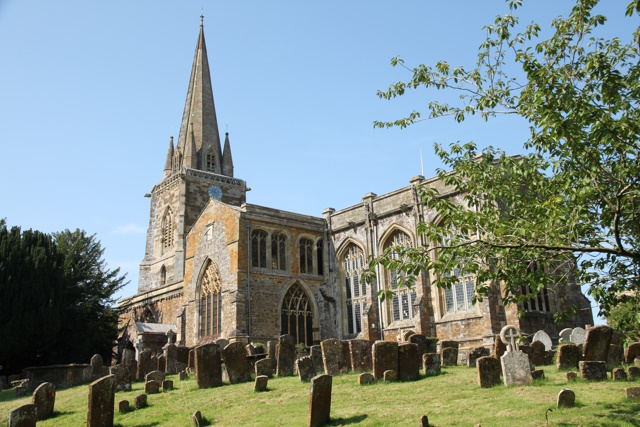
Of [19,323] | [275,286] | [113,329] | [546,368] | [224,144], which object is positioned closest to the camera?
[546,368]

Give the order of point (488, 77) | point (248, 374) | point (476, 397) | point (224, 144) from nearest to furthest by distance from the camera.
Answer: point (488, 77) < point (476, 397) < point (248, 374) < point (224, 144)

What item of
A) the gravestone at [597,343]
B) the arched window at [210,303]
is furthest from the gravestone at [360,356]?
the arched window at [210,303]

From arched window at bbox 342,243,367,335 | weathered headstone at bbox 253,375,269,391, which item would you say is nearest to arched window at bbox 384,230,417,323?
arched window at bbox 342,243,367,335

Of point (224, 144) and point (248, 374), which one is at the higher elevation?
point (224, 144)

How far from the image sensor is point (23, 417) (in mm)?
10812

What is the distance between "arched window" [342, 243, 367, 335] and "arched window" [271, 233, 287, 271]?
10.0ft

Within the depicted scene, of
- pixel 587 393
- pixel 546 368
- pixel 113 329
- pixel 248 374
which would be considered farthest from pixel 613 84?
pixel 113 329

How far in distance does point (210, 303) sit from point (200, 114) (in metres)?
24.9

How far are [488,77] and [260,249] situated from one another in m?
19.0

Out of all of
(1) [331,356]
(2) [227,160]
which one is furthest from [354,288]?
(2) [227,160]

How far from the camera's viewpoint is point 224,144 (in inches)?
1955

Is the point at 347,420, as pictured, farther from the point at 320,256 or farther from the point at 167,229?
the point at 167,229

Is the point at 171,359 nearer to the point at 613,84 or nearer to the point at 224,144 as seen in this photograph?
the point at 613,84

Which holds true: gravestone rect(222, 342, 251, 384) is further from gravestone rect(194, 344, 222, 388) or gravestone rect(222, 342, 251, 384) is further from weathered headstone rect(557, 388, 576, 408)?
weathered headstone rect(557, 388, 576, 408)
